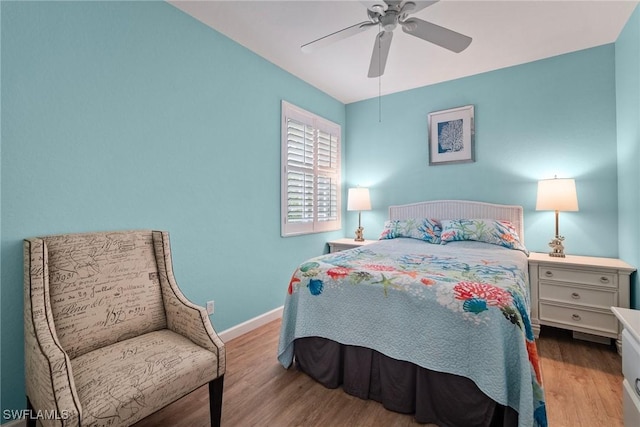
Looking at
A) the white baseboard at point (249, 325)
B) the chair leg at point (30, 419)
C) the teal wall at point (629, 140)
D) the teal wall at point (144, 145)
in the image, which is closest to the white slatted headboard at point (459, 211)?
the teal wall at point (629, 140)

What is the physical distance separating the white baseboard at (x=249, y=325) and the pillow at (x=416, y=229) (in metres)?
1.54

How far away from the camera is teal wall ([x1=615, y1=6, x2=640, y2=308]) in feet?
7.56

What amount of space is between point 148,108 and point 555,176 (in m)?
3.82

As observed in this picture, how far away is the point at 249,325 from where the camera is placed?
288 centimetres

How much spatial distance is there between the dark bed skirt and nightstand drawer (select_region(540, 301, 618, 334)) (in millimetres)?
1629

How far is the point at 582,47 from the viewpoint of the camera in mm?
2895

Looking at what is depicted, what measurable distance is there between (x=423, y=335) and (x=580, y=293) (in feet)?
6.33

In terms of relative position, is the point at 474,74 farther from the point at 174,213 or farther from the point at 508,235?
the point at 174,213

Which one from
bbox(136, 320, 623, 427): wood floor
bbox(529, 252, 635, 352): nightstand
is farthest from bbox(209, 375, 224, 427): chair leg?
bbox(529, 252, 635, 352): nightstand

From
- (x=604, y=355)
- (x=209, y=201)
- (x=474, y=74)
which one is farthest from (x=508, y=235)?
(x=209, y=201)

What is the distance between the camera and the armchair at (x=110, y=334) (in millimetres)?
1188

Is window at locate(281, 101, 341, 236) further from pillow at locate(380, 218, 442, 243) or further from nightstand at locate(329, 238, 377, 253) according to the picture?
pillow at locate(380, 218, 442, 243)

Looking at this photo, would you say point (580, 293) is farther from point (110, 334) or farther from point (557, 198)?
point (110, 334)

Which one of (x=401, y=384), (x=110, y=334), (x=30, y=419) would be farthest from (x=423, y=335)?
(x=30, y=419)
